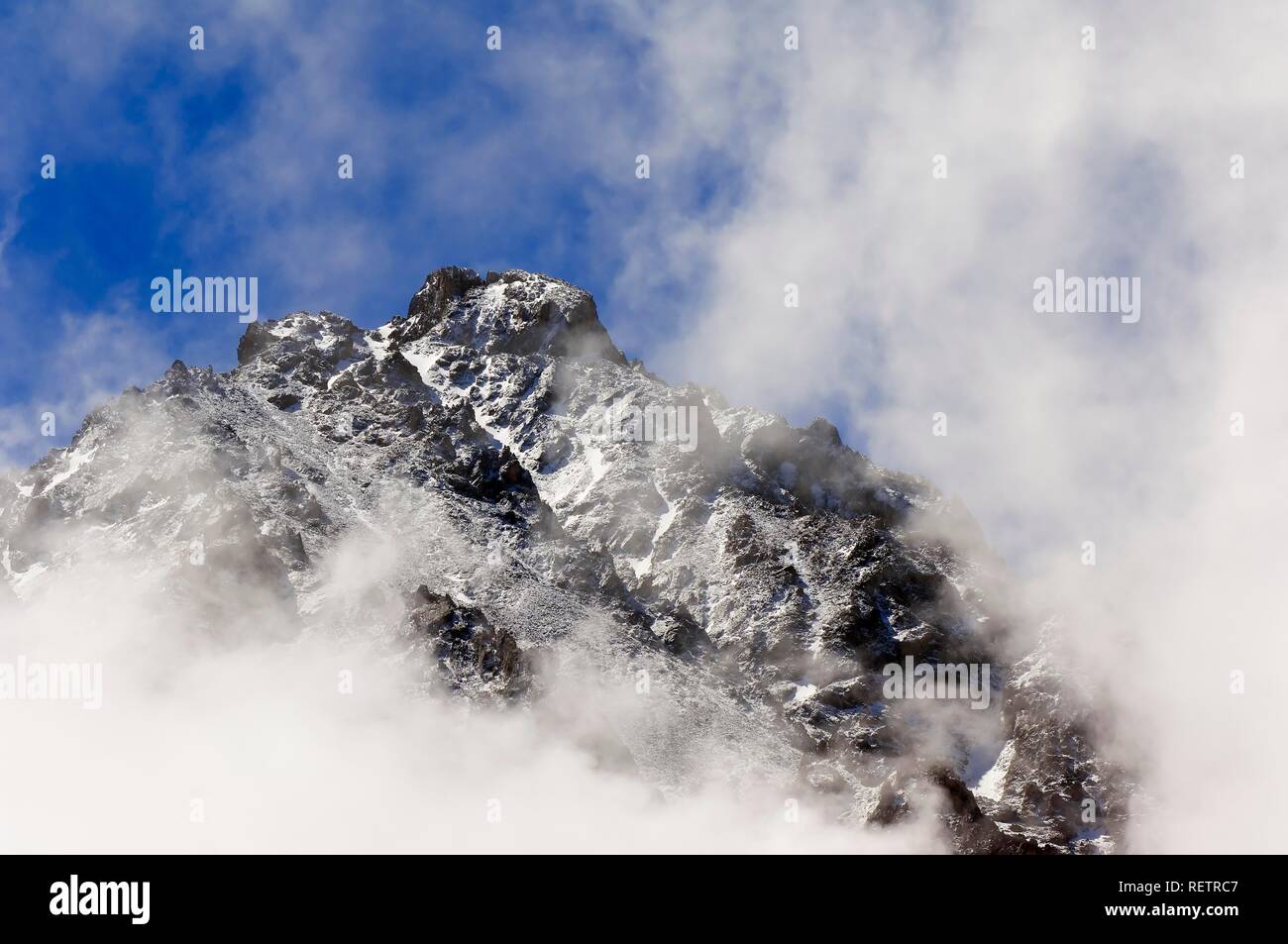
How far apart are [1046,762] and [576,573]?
69.5 m

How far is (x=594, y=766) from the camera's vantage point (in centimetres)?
14862

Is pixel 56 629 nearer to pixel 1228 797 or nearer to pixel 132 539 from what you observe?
pixel 132 539

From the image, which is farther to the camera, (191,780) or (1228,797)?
(1228,797)

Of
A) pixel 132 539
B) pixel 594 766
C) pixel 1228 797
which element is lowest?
pixel 1228 797

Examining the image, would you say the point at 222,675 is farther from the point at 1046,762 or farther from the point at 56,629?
the point at 1046,762

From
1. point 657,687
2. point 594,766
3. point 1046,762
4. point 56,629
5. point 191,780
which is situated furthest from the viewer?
point 1046,762

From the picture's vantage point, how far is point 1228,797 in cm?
19562
